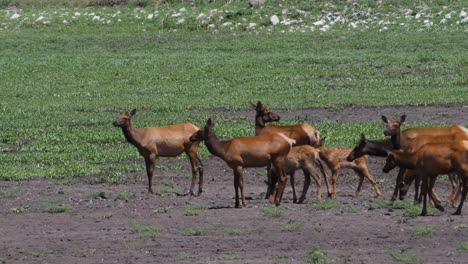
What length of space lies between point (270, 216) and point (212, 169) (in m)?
4.68

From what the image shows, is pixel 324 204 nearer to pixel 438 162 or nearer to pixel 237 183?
pixel 237 183

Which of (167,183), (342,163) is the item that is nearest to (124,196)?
(167,183)

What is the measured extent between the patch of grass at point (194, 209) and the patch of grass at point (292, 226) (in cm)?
149

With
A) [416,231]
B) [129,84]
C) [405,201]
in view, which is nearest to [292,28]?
[129,84]

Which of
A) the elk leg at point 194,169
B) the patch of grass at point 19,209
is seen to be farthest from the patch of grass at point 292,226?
the patch of grass at point 19,209

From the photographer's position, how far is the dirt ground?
Answer: 13.8 metres

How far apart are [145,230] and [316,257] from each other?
9.64ft

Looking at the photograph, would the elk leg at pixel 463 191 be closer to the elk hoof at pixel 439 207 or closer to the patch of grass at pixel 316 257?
the elk hoof at pixel 439 207

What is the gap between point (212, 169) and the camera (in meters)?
20.6

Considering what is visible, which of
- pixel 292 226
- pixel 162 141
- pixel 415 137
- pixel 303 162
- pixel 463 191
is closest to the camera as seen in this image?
pixel 292 226

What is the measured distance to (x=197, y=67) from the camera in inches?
1345

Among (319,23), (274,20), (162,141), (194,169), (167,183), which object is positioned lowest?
(167,183)

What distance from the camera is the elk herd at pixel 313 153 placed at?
1598 centimetres

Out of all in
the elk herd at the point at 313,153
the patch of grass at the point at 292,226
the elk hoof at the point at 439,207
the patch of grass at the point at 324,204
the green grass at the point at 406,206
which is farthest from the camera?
the patch of grass at the point at 324,204
